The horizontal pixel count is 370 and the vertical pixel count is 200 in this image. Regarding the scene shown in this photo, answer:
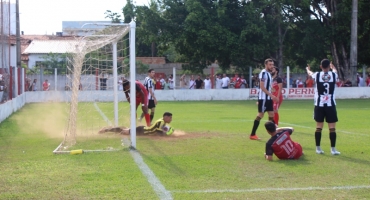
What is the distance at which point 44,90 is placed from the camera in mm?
35781

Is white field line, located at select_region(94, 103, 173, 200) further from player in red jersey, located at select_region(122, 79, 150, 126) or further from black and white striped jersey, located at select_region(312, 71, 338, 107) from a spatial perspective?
player in red jersey, located at select_region(122, 79, 150, 126)

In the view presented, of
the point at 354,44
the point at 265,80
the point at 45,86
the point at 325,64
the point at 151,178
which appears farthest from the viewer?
the point at 354,44

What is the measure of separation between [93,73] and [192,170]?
8156 millimetres

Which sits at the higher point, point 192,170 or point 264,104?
point 264,104

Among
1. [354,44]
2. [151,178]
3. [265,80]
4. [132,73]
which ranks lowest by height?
[151,178]

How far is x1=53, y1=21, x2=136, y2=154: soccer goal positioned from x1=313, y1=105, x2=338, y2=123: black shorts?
381cm

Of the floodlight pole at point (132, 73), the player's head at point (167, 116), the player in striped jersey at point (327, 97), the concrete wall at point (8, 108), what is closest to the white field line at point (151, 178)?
the floodlight pole at point (132, 73)

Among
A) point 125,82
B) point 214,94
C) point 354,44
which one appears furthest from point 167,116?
point 354,44

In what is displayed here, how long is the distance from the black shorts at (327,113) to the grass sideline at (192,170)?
0.72m

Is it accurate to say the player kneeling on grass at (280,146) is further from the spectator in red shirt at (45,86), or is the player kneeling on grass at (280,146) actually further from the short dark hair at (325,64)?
the spectator in red shirt at (45,86)

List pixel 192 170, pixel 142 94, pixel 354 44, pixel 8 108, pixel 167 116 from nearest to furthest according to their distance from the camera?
pixel 192 170, pixel 167 116, pixel 142 94, pixel 8 108, pixel 354 44

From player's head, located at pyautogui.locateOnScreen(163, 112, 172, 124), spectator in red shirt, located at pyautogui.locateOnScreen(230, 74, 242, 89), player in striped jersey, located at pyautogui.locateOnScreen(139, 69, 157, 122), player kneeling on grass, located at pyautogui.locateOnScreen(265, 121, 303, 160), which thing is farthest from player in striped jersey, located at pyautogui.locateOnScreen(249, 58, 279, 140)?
spectator in red shirt, located at pyautogui.locateOnScreen(230, 74, 242, 89)

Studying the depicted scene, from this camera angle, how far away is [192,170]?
864cm

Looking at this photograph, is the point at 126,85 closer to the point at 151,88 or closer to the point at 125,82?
the point at 125,82
